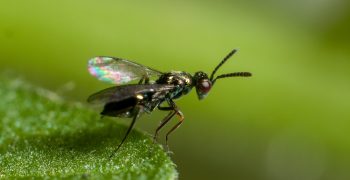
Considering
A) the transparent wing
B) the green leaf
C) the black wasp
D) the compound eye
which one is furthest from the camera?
the compound eye

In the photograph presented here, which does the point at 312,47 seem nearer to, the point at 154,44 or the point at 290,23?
the point at 290,23

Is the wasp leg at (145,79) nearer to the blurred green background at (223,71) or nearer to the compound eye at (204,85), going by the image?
the compound eye at (204,85)

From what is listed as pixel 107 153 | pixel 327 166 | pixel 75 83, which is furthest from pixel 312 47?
pixel 107 153

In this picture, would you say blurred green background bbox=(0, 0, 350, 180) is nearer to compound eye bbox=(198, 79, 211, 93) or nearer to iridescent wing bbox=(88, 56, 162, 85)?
iridescent wing bbox=(88, 56, 162, 85)

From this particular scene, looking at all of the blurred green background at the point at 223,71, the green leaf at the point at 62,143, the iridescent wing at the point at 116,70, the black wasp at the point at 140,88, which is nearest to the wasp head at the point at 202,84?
the black wasp at the point at 140,88

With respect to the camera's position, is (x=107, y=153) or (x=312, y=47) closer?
(x=107, y=153)

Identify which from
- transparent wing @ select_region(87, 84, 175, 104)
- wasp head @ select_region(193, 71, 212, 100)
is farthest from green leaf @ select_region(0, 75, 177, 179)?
wasp head @ select_region(193, 71, 212, 100)

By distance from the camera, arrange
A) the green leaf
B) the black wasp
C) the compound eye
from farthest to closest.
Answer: the compound eye < the black wasp < the green leaf

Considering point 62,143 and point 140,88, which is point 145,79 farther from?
point 62,143
